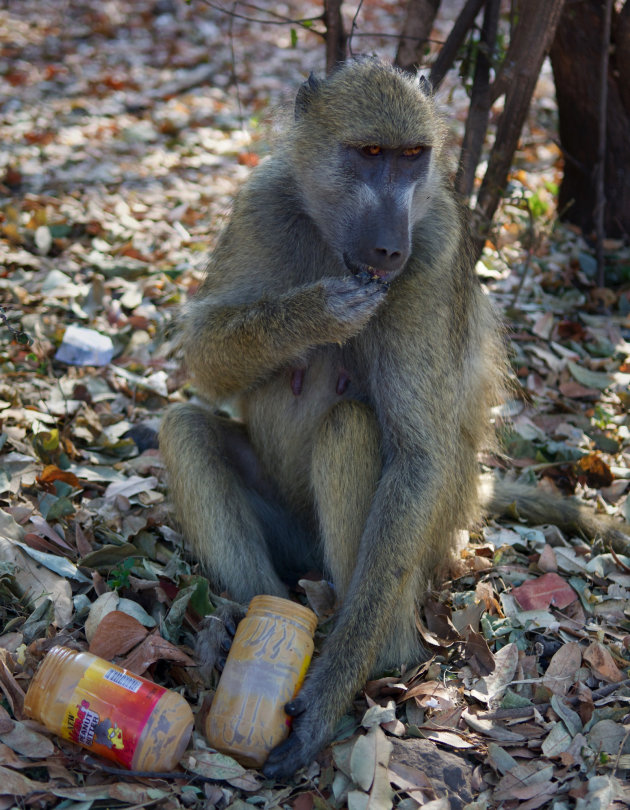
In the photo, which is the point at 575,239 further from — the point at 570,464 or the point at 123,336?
the point at 123,336

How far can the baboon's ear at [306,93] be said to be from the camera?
357cm

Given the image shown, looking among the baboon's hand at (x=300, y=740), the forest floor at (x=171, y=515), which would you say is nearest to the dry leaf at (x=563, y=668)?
the forest floor at (x=171, y=515)

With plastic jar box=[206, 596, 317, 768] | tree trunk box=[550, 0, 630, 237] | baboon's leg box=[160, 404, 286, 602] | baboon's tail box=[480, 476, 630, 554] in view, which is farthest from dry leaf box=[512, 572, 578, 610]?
tree trunk box=[550, 0, 630, 237]

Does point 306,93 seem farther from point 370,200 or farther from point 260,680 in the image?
point 260,680

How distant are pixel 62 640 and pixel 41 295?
2886 mm

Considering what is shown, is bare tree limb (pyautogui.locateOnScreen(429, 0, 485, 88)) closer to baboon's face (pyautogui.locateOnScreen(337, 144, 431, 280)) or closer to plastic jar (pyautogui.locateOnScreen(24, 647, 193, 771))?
baboon's face (pyautogui.locateOnScreen(337, 144, 431, 280))

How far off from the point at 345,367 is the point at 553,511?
A: 1410 millimetres

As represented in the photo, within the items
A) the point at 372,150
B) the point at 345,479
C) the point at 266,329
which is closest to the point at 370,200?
the point at 372,150

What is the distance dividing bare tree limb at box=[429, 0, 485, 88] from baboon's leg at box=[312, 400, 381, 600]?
248 centimetres

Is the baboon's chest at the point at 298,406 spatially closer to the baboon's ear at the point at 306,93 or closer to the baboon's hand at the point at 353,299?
the baboon's hand at the point at 353,299

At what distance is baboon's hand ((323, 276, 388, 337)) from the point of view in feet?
10.5

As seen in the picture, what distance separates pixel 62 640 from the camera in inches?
128

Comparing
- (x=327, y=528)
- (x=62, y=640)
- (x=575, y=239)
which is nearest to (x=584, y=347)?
(x=575, y=239)

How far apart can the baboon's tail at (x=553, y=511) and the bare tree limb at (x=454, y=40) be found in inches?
92.6
